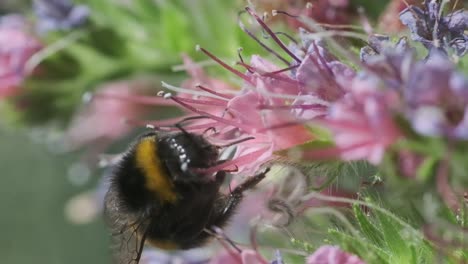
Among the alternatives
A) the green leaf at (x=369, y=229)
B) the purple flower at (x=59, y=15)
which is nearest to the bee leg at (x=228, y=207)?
the green leaf at (x=369, y=229)

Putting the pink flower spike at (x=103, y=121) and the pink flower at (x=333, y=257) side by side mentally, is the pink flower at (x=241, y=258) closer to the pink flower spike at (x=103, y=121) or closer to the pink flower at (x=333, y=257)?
the pink flower at (x=333, y=257)

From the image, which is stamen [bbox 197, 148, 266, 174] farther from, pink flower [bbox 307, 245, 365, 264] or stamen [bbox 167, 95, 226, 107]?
pink flower [bbox 307, 245, 365, 264]

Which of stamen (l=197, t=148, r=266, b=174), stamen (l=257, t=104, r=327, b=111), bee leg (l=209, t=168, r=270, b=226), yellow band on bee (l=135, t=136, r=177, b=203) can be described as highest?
stamen (l=257, t=104, r=327, b=111)

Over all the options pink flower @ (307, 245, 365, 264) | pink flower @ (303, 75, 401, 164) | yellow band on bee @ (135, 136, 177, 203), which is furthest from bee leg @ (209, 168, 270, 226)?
pink flower @ (303, 75, 401, 164)

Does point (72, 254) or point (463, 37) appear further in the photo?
point (72, 254)

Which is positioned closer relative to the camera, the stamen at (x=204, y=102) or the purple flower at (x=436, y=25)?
the purple flower at (x=436, y=25)

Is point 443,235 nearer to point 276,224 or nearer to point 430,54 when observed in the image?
point 430,54

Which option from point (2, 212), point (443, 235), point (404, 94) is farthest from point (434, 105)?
point (2, 212)

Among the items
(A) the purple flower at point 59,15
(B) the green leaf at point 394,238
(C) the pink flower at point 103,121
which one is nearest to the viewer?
(B) the green leaf at point 394,238
